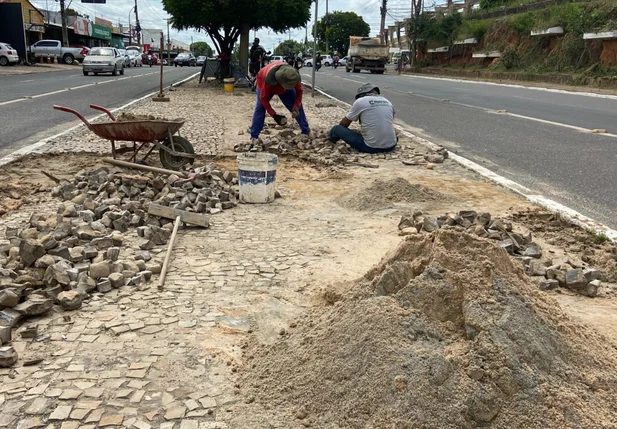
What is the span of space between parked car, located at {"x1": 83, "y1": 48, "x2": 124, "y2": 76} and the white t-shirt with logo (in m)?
25.7

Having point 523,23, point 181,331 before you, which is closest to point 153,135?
point 181,331

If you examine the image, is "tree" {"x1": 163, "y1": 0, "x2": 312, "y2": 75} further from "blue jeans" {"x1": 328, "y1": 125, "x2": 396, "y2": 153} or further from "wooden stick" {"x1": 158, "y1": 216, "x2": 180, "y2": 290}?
"wooden stick" {"x1": 158, "y1": 216, "x2": 180, "y2": 290}

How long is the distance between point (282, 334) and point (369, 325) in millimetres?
654

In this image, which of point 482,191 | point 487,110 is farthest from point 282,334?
point 487,110

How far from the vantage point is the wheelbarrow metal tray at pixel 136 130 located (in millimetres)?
6680

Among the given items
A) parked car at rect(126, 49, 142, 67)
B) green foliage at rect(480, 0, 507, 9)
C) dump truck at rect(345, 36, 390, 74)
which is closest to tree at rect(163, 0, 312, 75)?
dump truck at rect(345, 36, 390, 74)

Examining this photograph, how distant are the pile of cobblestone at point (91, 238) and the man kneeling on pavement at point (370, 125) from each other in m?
2.74

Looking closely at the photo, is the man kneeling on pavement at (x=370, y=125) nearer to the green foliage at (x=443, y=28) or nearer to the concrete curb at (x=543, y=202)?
the concrete curb at (x=543, y=202)

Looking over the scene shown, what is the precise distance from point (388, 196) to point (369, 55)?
41.0m

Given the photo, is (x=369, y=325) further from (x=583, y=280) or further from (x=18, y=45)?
(x=18, y=45)

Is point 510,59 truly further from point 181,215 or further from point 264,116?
point 181,215

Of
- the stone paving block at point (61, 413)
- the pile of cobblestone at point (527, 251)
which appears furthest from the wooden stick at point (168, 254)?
the pile of cobblestone at point (527, 251)

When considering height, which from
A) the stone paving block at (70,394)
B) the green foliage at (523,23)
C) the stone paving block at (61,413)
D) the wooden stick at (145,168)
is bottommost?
the stone paving block at (61,413)

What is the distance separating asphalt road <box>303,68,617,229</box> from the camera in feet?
22.0
